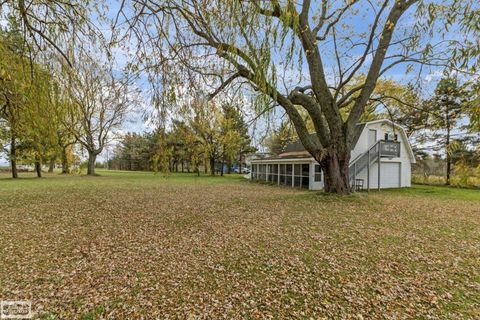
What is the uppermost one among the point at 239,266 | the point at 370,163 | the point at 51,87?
the point at 51,87

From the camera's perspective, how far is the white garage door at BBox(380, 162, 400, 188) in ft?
50.8

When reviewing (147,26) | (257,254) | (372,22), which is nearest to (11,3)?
(147,26)

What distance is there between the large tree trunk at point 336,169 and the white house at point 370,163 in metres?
5.36

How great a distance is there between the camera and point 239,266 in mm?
3434

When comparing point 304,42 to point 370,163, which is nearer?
point 304,42

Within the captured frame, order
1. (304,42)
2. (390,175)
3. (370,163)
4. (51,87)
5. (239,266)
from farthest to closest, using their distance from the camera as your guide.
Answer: (390,175) → (370,163) → (304,42) → (51,87) → (239,266)

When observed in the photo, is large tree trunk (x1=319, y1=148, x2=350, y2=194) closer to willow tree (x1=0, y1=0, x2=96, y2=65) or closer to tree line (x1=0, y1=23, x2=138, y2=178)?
tree line (x1=0, y1=23, x2=138, y2=178)

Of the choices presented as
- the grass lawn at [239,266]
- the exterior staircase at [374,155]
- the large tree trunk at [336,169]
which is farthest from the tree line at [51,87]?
the exterior staircase at [374,155]

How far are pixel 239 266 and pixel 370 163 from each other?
547 inches

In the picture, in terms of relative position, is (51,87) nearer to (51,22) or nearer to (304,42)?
(51,22)

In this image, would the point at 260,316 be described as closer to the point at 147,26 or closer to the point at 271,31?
the point at 271,31

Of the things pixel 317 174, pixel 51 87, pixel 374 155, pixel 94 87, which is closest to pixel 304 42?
pixel 94 87

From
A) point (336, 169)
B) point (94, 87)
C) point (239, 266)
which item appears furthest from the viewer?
point (336, 169)

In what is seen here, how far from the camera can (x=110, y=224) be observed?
5461 mm
